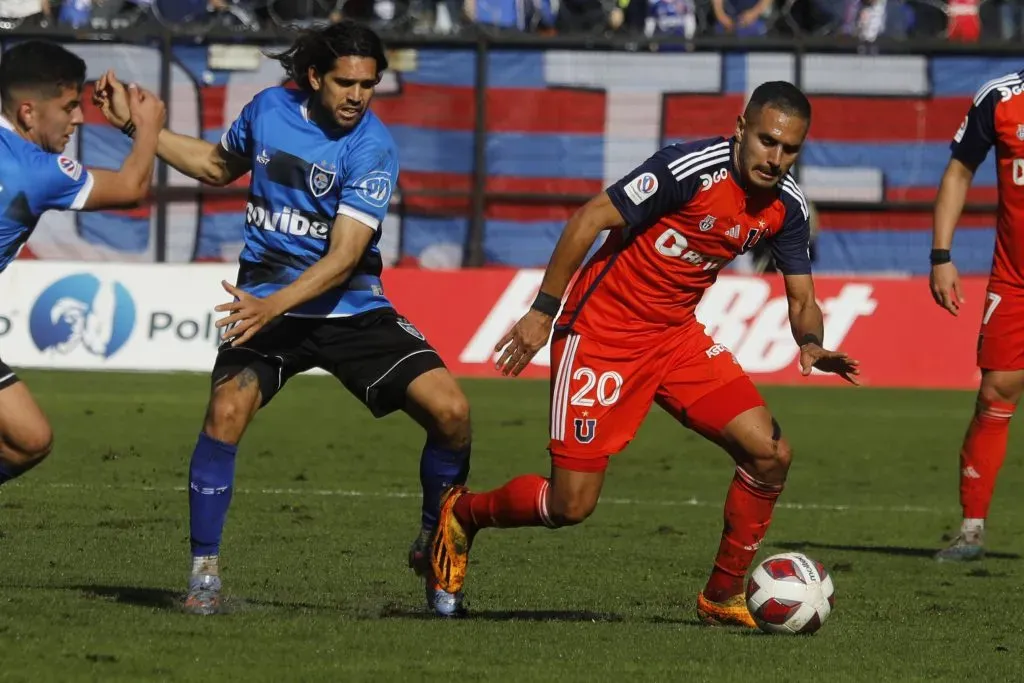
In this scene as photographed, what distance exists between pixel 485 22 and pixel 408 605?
14.3 m

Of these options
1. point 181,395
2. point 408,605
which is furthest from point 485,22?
point 408,605

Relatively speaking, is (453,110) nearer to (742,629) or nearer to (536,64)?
(536,64)

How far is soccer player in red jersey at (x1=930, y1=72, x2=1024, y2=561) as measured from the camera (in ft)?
30.1

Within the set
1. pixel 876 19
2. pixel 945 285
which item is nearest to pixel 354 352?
pixel 945 285

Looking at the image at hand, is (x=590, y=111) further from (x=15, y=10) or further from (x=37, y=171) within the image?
(x=37, y=171)

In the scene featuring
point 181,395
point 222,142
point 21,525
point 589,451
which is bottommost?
point 181,395

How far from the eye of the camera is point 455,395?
755 cm

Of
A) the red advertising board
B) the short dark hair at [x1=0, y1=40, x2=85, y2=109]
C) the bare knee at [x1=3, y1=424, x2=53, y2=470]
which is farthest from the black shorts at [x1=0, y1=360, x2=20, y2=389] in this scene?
the red advertising board

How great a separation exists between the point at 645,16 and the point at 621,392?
14454 millimetres

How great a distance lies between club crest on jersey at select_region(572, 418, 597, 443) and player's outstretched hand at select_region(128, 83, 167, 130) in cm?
199

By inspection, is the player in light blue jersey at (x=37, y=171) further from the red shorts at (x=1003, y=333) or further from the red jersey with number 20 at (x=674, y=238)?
the red shorts at (x=1003, y=333)

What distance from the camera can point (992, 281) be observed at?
368 inches

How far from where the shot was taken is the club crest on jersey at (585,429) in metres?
7.28

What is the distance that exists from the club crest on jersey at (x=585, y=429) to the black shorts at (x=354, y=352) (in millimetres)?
670
